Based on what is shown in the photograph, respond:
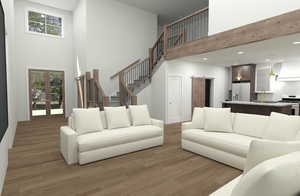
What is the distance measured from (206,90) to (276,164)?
26.3ft

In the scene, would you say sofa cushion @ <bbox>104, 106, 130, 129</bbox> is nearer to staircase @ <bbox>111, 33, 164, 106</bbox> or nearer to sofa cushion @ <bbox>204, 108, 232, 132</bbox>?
sofa cushion @ <bbox>204, 108, 232, 132</bbox>

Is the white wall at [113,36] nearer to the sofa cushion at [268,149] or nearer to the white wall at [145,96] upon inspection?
the white wall at [145,96]

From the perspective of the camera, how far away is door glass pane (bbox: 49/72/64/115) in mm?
7645

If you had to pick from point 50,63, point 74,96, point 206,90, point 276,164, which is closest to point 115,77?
point 74,96

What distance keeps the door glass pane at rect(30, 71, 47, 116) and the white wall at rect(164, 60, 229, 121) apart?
18.2 ft

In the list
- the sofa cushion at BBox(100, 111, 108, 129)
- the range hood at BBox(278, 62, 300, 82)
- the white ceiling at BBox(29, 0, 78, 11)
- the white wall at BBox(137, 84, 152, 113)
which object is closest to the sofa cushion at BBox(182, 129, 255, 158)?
the sofa cushion at BBox(100, 111, 108, 129)

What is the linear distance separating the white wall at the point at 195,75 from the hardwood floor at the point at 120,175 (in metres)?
3.47

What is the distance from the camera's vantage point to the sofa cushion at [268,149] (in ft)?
4.17

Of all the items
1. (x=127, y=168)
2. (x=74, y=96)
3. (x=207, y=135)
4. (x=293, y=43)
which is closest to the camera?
(x=127, y=168)

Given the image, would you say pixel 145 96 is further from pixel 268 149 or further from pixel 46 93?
pixel 268 149

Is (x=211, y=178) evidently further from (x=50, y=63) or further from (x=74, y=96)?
(x=50, y=63)

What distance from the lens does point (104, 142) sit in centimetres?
304

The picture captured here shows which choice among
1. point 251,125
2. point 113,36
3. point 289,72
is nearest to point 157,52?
point 113,36

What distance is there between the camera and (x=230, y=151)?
110 inches
